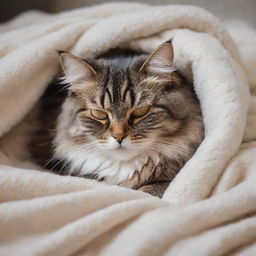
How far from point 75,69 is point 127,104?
236 millimetres

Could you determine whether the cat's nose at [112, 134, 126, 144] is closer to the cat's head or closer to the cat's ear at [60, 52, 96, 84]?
the cat's head

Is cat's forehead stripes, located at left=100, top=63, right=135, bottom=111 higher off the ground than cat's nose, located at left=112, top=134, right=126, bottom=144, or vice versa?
cat's forehead stripes, located at left=100, top=63, right=135, bottom=111

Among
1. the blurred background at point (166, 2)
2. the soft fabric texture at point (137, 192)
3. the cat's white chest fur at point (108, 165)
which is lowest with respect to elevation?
the cat's white chest fur at point (108, 165)

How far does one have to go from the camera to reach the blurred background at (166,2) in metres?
1.98

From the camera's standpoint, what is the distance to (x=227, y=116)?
4.35 feet

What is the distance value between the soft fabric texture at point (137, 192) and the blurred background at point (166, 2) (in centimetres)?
17

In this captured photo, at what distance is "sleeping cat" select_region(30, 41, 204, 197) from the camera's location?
1.36 meters

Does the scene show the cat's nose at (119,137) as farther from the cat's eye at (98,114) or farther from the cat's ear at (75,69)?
the cat's ear at (75,69)

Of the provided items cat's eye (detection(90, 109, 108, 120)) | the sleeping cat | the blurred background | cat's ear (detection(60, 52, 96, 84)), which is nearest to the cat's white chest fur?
the sleeping cat

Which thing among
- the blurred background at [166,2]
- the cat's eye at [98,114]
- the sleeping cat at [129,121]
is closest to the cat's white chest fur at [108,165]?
the sleeping cat at [129,121]

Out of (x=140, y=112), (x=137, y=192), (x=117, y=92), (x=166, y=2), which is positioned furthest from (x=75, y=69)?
(x=166, y=2)

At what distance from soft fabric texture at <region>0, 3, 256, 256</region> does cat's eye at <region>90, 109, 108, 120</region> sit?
264mm

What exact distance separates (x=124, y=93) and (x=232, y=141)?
40 centimetres

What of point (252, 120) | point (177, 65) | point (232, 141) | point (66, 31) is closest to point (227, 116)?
point (232, 141)
